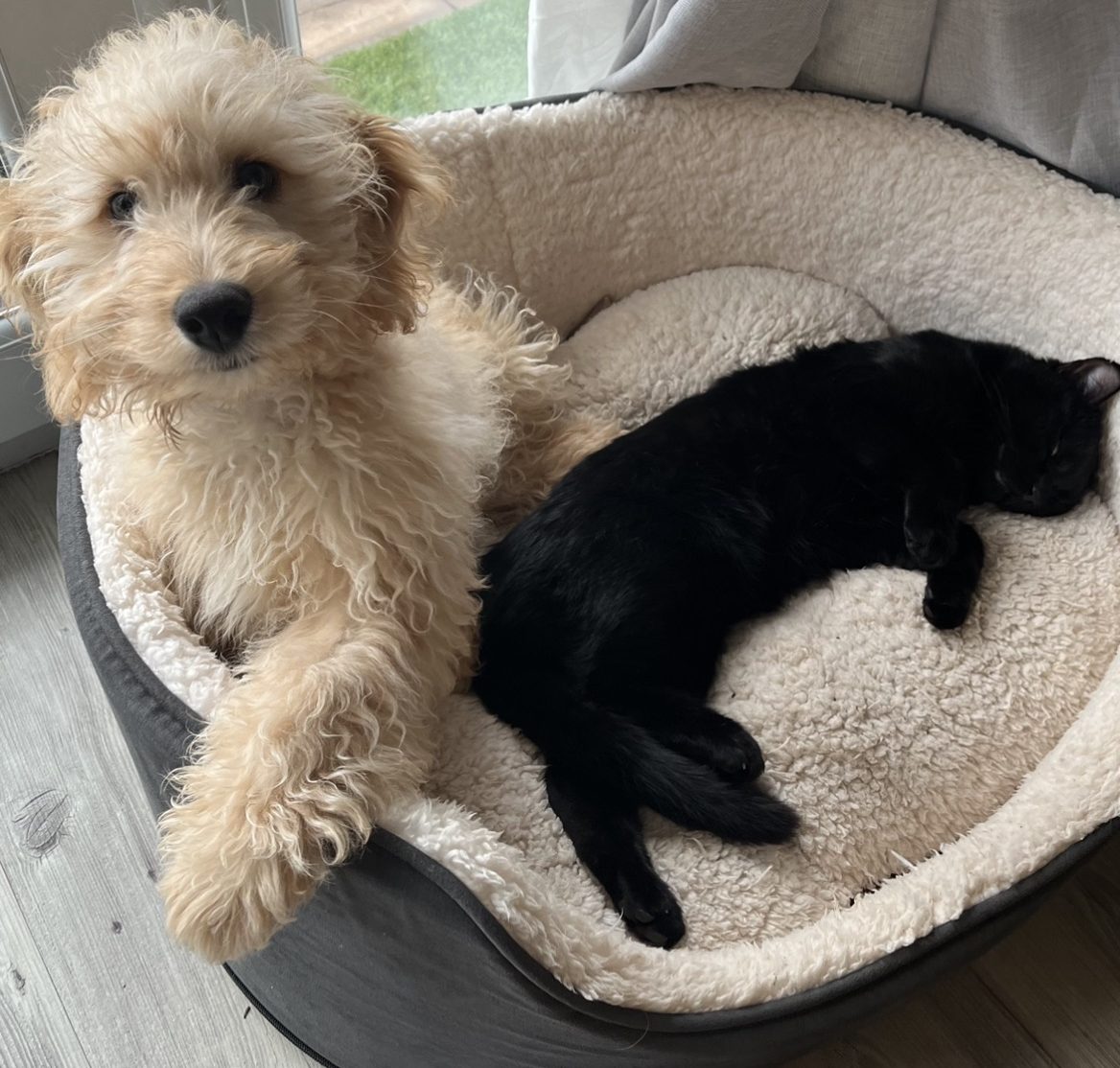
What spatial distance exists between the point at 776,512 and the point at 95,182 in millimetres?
1014

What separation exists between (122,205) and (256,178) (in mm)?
149

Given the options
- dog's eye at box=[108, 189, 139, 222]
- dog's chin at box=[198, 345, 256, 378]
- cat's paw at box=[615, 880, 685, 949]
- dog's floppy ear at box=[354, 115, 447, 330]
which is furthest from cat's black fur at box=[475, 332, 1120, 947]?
dog's eye at box=[108, 189, 139, 222]

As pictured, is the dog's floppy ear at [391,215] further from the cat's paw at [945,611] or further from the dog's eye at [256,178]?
the cat's paw at [945,611]

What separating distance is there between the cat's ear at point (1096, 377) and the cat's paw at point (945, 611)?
1.35ft

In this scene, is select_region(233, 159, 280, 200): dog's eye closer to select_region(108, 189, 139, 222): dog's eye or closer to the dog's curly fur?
the dog's curly fur

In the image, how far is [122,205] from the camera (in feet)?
4.02

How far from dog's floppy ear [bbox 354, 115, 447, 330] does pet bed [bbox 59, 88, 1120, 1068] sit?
19.1 inches

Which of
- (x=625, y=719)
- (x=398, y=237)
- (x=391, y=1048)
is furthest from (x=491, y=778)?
(x=398, y=237)

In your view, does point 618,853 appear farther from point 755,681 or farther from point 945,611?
point 945,611

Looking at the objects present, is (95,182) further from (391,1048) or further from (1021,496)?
(1021,496)

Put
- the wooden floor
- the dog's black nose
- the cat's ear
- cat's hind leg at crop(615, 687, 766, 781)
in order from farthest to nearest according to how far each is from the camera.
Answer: the cat's ear, the wooden floor, cat's hind leg at crop(615, 687, 766, 781), the dog's black nose

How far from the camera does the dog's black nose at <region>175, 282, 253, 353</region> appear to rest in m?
1.11

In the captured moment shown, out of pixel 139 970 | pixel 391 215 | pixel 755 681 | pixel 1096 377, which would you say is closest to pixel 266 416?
pixel 391 215

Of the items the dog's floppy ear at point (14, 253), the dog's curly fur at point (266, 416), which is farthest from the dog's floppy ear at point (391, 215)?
the dog's floppy ear at point (14, 253)
